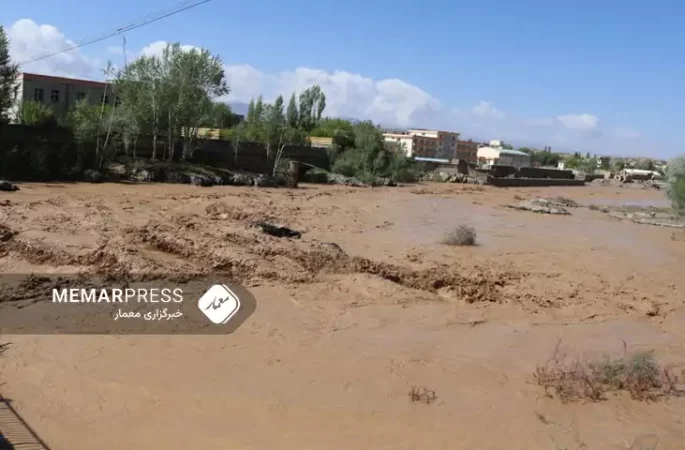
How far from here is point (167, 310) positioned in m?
9.32

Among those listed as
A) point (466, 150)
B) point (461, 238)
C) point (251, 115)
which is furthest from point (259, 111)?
point (466, 150)

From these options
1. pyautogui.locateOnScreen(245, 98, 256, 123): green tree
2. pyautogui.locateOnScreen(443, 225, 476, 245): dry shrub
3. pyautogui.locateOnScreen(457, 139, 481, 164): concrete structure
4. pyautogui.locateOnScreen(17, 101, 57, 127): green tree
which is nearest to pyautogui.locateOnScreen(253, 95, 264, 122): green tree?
pyautogui.locateOnScreen(245, 98, 256, 123): green tree

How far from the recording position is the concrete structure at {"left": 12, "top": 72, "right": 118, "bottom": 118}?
51844mm

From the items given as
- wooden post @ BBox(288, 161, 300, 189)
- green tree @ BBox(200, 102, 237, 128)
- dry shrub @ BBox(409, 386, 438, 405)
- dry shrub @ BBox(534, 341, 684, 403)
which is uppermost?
green tree @ BBox(200, 102, 237, 128)

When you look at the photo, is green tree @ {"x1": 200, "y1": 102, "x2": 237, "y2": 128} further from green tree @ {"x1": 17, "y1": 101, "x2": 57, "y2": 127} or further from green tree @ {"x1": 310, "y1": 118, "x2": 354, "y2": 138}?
green tree @ {"x1": 310, "y1": 118, "x2": 354, "y2": 138}

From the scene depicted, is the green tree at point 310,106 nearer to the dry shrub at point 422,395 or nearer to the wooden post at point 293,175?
the wooden post at point 293,175

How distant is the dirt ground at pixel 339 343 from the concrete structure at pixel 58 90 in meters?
36.8

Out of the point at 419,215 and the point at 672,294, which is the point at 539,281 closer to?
the point at 672,294

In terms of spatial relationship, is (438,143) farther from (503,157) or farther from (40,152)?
(40,152)

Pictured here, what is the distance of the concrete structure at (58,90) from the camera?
51844 millimetres

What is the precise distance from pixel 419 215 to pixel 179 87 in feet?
54.5

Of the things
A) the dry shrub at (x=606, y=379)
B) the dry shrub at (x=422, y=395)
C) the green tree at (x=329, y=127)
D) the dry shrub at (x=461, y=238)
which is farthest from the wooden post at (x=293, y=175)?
the dry shrub at (x=422, y=395)

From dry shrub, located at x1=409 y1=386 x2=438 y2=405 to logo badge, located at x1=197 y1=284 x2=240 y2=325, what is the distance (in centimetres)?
318

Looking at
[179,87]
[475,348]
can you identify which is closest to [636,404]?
[475,348]
